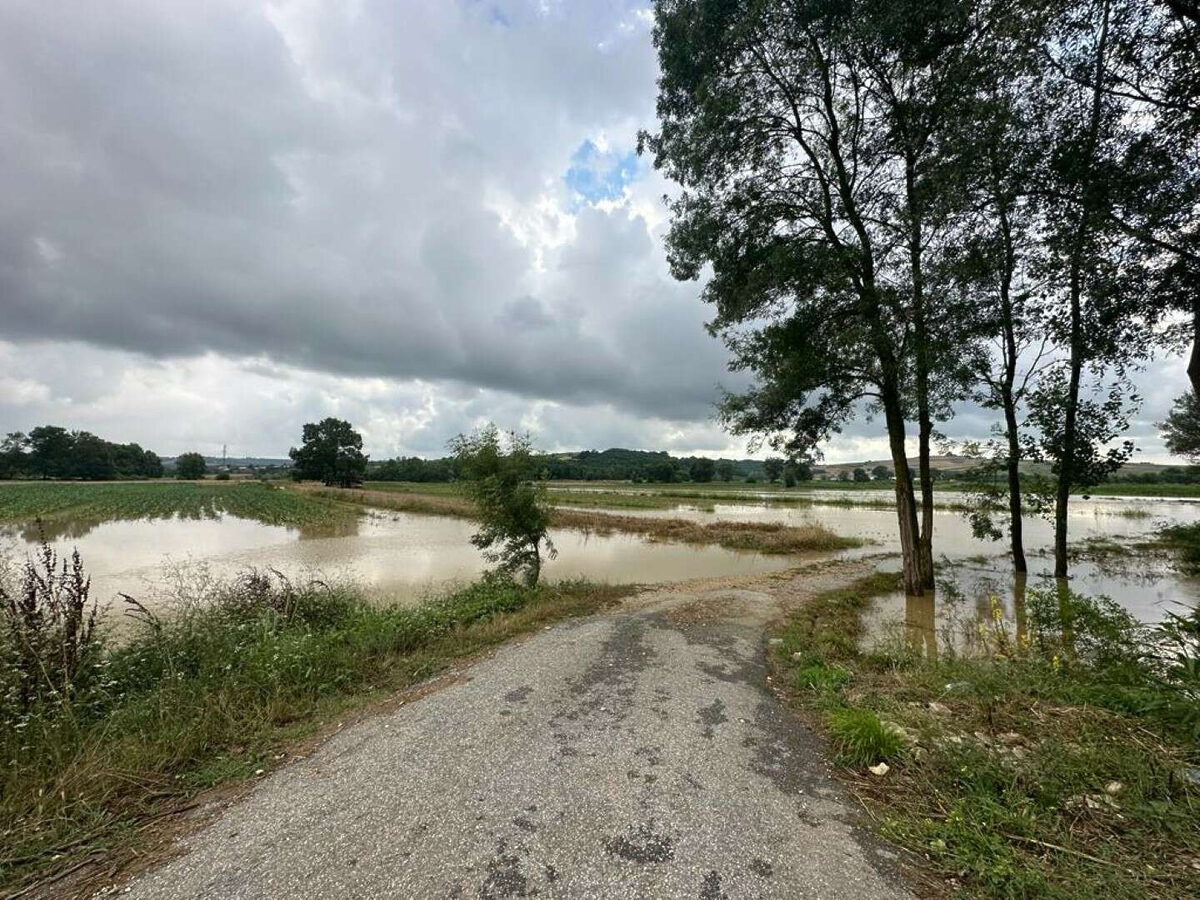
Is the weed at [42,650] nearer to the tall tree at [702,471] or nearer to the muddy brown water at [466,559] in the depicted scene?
the muddy brown water at [466,559]

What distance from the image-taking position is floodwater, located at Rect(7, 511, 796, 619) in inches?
576

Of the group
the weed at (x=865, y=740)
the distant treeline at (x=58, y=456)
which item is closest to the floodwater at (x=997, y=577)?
the weed at (x=865, y=740)

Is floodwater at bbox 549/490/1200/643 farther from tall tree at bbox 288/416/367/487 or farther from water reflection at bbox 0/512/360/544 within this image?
tall tree at bbox 288/416/367/487

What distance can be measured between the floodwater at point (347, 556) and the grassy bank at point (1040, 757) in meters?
9.99

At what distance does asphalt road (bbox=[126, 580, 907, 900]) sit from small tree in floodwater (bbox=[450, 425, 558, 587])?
6.85m

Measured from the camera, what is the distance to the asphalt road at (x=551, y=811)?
→ 263 cm

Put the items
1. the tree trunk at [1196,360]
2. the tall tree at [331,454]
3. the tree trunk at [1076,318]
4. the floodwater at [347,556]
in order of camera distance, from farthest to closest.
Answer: the tall tree at [331,454] < the floodwater at [347,556] < the tree trunk at [1076,318] < the tree trunk at [1196,360]

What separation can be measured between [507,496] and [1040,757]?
1024cm

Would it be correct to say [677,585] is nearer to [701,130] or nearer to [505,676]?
[505,676]

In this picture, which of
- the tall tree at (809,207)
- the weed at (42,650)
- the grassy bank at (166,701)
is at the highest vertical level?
the tall tree at (809,207)

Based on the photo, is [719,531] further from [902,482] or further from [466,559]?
[902,482]

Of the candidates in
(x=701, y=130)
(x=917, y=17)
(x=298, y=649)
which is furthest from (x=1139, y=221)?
(x=298, y=649)

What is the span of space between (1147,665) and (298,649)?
385 inches

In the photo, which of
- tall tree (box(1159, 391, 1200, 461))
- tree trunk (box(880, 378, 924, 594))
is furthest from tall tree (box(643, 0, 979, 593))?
tall tree (box(1159, 391, 1200, 461))
